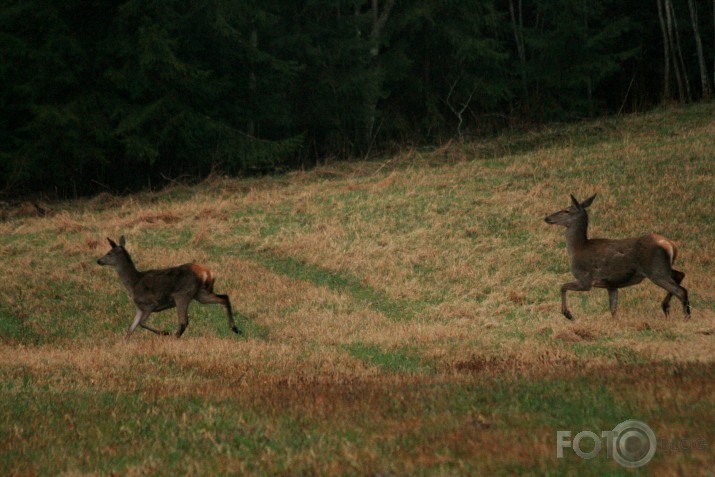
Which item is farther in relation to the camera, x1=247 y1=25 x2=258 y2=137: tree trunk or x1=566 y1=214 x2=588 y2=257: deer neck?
x1=247 y1=25 x2=258 y2=137: tree trunk

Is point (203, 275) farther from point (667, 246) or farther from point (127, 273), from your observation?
point (667, 246)

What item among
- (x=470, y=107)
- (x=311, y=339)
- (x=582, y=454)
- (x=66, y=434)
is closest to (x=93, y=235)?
(x=311, y=339)

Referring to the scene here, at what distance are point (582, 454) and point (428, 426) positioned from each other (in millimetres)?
1464

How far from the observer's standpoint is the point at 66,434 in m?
7.44

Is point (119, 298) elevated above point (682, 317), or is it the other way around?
point (682, 317)

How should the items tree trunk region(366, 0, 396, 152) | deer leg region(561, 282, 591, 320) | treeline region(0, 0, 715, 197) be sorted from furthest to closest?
tree trunk region(366, 0, 396, 152), treeline region(0, 0, 715, 197), deer leg region(561, 282, 591, 320)

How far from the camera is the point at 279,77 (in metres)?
38.7

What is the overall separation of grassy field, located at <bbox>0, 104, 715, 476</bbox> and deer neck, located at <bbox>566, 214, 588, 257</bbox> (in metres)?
1.18

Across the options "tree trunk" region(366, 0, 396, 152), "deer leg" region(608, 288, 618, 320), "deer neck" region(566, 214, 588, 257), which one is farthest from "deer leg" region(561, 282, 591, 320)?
"tree trunk" region(366, 0, 396, 152)

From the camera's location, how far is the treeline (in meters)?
35.1

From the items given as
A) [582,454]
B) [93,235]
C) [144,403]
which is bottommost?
[93,235]

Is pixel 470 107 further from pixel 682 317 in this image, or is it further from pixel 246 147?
pixel 682 317

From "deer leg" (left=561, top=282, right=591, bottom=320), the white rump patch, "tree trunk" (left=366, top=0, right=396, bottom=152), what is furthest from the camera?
"tree trunk" (left=366, top=0, right=396, bottom=152)

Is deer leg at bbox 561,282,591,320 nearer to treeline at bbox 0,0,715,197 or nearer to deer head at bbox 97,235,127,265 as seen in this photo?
deer head at bbox 97,235,127,265
